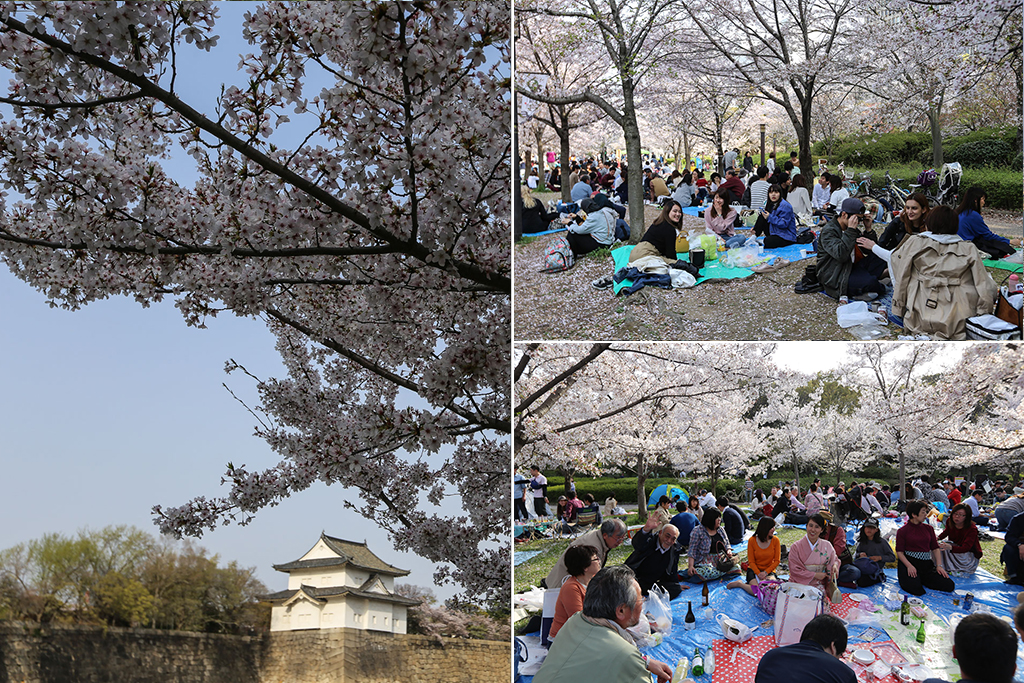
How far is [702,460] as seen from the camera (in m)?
3.15

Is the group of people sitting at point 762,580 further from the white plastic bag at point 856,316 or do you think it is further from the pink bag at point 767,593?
the white plastic bag at point 856,316

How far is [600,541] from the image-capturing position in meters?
3.06

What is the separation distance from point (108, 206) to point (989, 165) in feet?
12.6

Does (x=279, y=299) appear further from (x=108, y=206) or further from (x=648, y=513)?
(x=648, y=513)

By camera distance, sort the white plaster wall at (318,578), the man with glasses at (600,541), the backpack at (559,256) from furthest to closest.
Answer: the white plaster wall at (318,578) → the backpack at (559,256) → the man with glasses at (600,541)

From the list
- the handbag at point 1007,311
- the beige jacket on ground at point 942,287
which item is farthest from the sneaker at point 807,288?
the handbag at point 1007,311

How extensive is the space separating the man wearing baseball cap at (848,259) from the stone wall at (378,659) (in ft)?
32.6

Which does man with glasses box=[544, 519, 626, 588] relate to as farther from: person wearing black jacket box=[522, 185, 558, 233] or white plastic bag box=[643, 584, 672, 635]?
person wearing black jacket box=[522, 185, 558, 233]

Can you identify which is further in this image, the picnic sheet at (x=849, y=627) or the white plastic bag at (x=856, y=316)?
the white plastic bag at (x=856, y=316)

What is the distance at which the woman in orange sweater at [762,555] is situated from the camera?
303 cm

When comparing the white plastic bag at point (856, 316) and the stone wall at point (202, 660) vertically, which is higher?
the white plastic bag at point (856, 316)

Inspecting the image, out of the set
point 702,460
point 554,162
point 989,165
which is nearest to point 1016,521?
point 702,460

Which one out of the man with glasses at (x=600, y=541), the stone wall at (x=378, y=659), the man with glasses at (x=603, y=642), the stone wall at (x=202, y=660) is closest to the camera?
the man with glasses at (x=603, y=642)

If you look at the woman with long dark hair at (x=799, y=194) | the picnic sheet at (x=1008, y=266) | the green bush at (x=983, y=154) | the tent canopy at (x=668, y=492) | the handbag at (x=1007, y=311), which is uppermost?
the green bush at (x=983, y=154)
